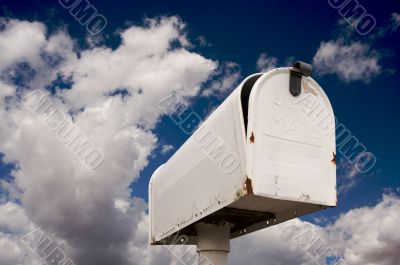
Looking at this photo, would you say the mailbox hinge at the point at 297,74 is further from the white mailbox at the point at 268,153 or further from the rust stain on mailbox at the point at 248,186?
the rust stain on mailbox at the point at 248,186

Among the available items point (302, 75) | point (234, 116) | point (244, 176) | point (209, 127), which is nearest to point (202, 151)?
point (209, 127)

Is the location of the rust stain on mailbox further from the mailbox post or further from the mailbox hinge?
the mailbox hinge

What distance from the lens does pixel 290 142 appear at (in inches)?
125

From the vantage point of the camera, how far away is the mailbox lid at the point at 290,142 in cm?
303

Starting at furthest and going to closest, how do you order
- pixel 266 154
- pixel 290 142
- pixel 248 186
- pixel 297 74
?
pixel 297 74
pixel 290 142
pixel 266 154
pixel 248 186

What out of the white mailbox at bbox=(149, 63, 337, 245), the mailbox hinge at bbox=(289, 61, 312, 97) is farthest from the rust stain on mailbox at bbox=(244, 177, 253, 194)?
the mailbox hinge at bbox=(289, 61, 312, 97)

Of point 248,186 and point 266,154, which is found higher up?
point 266,154

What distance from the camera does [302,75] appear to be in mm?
3369

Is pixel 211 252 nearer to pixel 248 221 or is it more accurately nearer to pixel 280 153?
pixel 248 221

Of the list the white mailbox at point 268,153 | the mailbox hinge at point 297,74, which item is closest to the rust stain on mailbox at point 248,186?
the white mailbox at point 268,153

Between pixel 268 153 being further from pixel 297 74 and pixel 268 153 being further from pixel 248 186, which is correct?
pixel 297 74

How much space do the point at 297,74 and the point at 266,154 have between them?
0.72 meters

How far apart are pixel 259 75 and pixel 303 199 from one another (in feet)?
3.24

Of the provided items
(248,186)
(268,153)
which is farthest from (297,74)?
(248,186)
